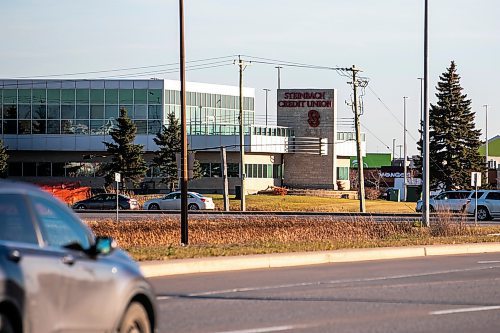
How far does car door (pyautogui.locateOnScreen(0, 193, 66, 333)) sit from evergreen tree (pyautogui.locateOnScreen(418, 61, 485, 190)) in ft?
219

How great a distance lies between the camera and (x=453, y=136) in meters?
72.2

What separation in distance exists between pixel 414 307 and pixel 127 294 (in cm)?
725

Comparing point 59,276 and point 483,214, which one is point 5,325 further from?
point 483,214

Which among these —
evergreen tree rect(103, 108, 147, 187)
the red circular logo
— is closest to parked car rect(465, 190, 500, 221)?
evergreen tree rect(103, 108, 147, 187)

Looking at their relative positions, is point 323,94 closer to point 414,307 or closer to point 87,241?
point 414,307

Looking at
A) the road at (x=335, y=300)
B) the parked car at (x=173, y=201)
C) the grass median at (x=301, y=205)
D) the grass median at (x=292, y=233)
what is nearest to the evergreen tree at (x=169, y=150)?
the grass median at (x=301, y=205)

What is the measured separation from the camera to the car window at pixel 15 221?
7.23 metres

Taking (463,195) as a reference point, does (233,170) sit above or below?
above

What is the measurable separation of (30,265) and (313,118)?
82.3 meters

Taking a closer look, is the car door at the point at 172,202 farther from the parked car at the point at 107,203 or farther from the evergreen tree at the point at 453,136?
the evergreen tree at the point at 453,136

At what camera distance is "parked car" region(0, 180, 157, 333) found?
6.71 meters

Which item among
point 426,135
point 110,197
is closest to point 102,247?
point 426,135

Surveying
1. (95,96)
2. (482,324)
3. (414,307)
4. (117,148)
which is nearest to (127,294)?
(482,324)

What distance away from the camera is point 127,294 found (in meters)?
8.21
